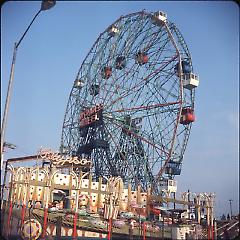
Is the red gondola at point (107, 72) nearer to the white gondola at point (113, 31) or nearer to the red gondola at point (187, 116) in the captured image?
the white gondola at point (113, 31)

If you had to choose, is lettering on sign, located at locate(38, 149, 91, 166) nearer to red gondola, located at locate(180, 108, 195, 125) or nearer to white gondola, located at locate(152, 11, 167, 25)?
red gondola, located at locate(180, 108, 195, 125)

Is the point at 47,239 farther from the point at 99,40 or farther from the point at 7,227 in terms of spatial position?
the point at 99,40

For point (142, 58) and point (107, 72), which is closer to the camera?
point (142, 58)

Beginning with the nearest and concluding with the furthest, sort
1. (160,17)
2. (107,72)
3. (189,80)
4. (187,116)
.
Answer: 1. (187,116)
2. (189,80)
3. (160,17)
4. (107,72)

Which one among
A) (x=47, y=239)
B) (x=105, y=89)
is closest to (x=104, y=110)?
(x=105, y=89)

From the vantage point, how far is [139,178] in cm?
3112

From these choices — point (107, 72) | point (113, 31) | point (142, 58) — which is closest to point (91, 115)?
point (107, 72)

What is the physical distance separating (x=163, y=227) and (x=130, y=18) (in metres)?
22.1

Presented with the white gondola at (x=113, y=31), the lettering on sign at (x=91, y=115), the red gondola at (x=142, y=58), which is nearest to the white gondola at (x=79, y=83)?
the lettering on sign at (x=91, y=115)

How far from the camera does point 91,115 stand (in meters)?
33.2

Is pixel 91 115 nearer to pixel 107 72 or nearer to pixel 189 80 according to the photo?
pixel 107 72

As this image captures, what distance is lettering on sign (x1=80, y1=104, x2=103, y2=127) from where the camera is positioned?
106ft

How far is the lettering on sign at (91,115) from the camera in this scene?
32312 millimetres

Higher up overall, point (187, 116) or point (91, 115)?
point (91, 115)
